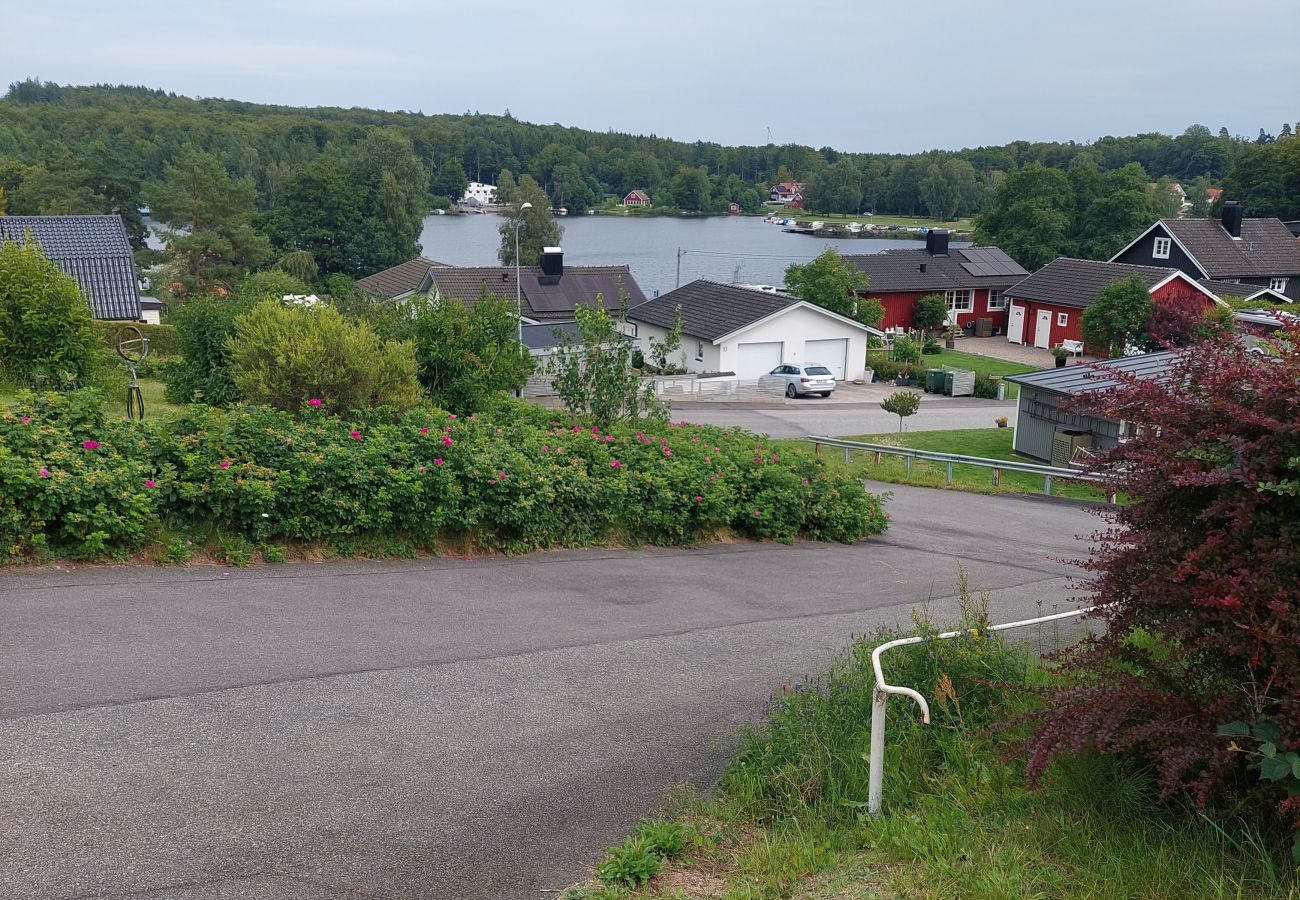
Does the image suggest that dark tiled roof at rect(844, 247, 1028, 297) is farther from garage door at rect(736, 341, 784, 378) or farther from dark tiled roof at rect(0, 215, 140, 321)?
dark tiled roof at rect(0, 215, 140, 321)

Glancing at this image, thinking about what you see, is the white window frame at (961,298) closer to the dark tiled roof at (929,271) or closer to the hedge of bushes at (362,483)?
the dark tiled roof at (929,271)

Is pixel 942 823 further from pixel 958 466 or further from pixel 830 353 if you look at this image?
pixel 830 353

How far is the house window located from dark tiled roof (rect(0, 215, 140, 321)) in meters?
37.8

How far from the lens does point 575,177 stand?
16550 cm

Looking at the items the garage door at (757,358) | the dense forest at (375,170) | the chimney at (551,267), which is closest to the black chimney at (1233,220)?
the dense forest at (375,170)

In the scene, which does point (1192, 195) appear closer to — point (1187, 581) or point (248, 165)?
point (248, 165)

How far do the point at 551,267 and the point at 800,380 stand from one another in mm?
15551

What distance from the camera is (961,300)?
57.9 m

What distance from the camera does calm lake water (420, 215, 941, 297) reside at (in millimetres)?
97750

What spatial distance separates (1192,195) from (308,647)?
146m

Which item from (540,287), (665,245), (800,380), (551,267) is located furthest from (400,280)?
(665,245)

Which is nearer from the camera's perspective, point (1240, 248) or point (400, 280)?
point (400, 280)

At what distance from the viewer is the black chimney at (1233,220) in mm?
56594

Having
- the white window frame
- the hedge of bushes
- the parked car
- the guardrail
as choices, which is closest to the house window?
the white window frame
